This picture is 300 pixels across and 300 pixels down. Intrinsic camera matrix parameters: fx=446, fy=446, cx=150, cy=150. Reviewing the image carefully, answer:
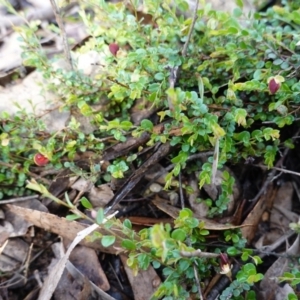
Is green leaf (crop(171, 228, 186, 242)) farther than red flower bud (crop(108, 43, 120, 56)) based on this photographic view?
No

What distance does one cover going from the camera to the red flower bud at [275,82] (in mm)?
1695

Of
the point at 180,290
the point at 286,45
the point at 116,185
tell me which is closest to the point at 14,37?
the point at 116,185

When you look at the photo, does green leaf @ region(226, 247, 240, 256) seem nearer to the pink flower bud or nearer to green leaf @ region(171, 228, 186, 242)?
the pink flower bud

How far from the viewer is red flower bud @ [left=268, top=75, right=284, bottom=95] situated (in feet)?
5.56

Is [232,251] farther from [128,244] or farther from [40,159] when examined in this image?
[40,159]

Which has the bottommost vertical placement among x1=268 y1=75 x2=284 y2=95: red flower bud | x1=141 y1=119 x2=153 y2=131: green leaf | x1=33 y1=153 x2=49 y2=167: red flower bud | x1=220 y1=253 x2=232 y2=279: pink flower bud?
x1=220 y1=253 x2=232 y2=279: pink flower bud

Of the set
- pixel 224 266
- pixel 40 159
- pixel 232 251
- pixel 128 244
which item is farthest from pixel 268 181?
pixel 40 159

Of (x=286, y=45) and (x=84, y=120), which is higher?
(x=286, y=45)

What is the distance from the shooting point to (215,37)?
6.81 feet

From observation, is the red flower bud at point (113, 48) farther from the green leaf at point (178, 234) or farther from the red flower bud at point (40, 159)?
the green leaf at point (178, 234)

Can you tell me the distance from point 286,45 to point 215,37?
1.06 feet

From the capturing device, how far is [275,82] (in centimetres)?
170

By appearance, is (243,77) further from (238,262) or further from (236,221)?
(238,262)

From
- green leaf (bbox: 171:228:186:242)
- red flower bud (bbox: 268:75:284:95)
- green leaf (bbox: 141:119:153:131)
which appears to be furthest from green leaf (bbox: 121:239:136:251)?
red flower bud (bbox: 268:75:284:95)
